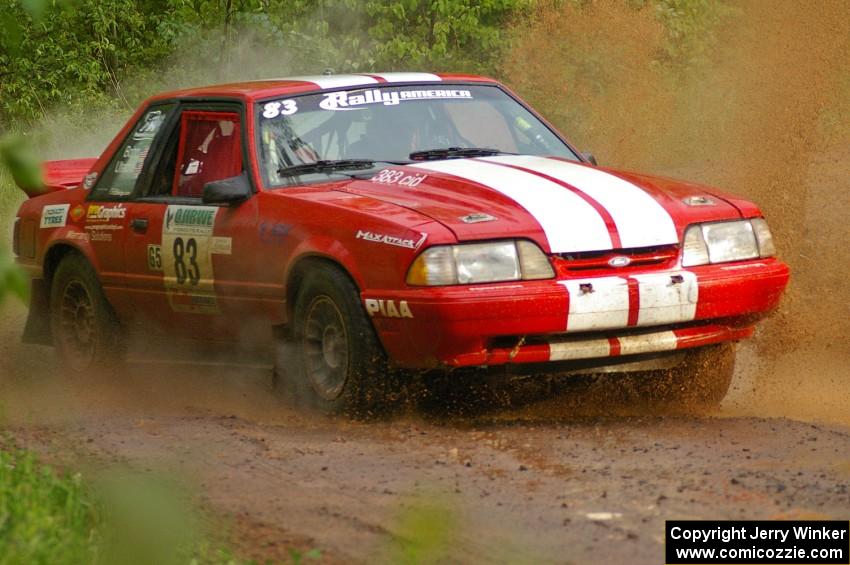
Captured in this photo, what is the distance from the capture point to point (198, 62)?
17078mm

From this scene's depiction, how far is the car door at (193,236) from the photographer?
22.0ft

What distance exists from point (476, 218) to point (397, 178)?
2.62 ft

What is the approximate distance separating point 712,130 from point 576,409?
7.79 m

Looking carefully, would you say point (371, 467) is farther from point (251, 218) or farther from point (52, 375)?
point (52, 375)

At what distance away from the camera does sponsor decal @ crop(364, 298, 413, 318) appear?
5.66 metres

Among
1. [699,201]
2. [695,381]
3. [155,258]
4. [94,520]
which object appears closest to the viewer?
[94,520]

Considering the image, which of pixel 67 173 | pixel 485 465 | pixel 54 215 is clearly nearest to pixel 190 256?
pixel 54 215

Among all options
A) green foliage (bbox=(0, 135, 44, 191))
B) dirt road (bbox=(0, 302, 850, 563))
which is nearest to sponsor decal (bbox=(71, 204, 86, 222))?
dirt road (bbox=(0, 302, 850, 563))

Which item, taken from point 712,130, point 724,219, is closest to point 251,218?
point 724,219

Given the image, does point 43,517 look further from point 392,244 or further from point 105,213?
point 105,213

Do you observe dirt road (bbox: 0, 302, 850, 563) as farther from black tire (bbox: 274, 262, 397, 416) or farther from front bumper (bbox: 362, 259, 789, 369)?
front bumper (bbox: 362, 259, 789, 369)

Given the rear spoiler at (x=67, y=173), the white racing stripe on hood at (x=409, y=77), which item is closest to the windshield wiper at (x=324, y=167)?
the white racing stripe on hood at (x=409, y=77)

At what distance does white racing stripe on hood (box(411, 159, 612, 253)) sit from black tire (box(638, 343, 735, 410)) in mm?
912

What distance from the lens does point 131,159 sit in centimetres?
768
